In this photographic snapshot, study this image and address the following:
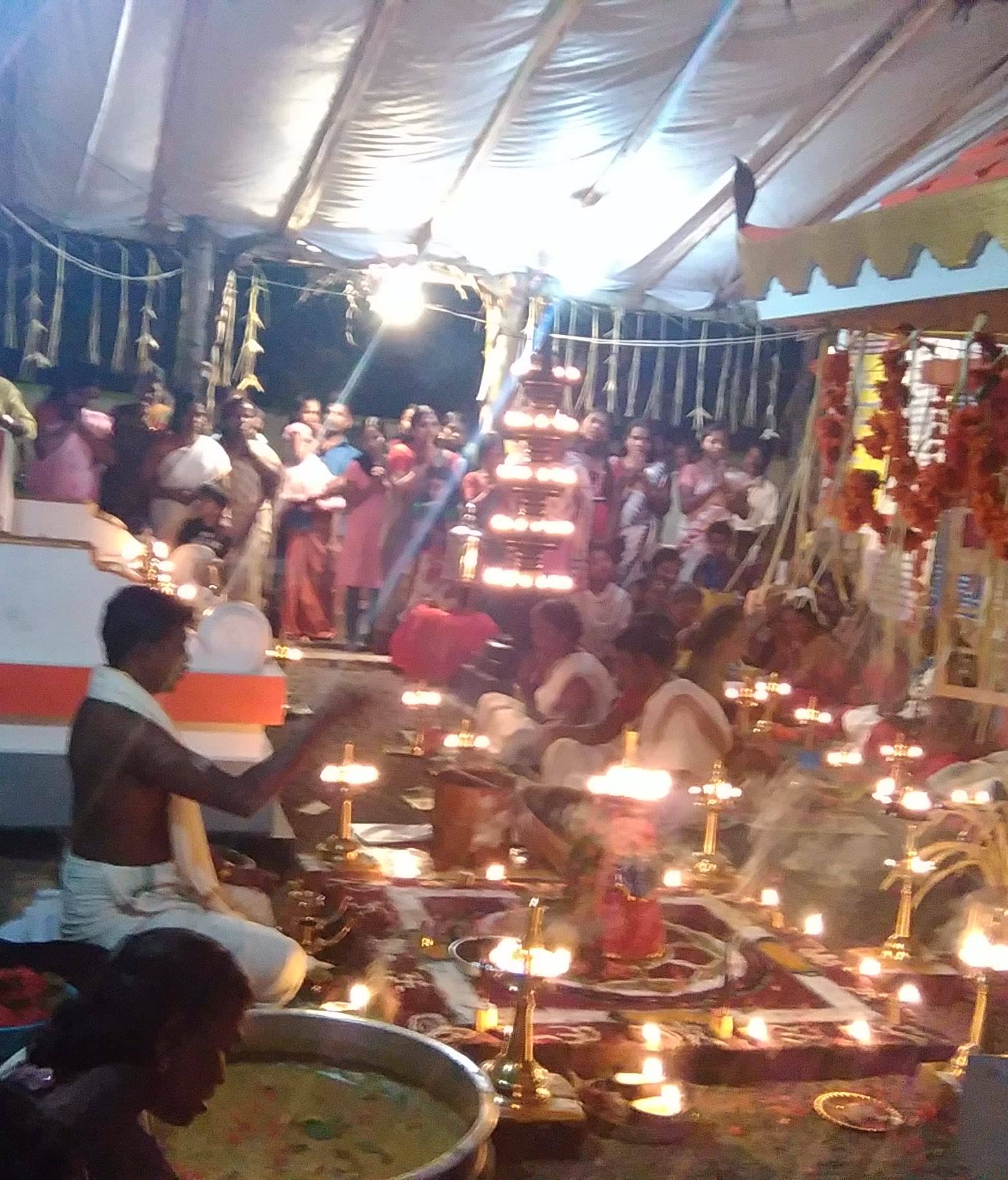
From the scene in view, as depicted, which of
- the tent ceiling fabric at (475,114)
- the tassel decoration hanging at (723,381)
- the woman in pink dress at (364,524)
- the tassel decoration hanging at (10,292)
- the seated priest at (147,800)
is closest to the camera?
the seated priest at (147,800)

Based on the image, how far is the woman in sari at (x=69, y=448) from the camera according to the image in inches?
403

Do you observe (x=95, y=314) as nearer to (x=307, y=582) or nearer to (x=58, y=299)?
(x=58, y=299)

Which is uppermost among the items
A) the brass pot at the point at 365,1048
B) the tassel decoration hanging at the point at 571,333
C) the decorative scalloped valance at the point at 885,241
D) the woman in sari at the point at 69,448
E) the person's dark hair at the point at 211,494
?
the tassel decoration hanging at the point at 571,333

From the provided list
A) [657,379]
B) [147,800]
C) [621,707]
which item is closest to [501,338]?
[657,379]

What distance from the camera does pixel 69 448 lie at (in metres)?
10.2

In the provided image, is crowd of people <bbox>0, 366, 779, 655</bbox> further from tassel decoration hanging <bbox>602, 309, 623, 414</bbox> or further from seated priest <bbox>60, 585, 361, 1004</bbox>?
seated priest <bbox>60, 585, 361, 1004</bbox>

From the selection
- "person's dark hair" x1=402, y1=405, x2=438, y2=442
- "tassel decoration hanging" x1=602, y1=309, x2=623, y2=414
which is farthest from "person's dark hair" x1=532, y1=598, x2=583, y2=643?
"tassel decoration hanging" x1=602, y1=309, x2=623, y2=414

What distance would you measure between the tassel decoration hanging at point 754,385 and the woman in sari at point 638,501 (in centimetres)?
154

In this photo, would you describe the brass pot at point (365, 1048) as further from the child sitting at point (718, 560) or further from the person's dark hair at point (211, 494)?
the child sitting at point (718, 560)

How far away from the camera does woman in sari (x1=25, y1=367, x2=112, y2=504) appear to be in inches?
403

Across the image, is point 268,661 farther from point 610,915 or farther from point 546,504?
point 546,504

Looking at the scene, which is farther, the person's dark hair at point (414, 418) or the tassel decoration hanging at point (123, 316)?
the person's dark hair at point (414, 418)

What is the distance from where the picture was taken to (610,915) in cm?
471

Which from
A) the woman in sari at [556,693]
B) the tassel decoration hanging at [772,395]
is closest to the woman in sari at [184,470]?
the woman in sari at [556,693]
